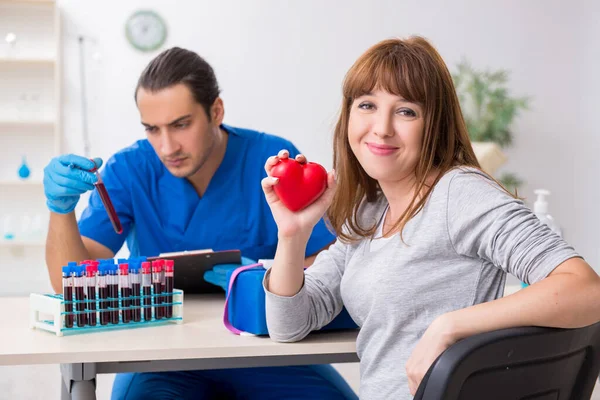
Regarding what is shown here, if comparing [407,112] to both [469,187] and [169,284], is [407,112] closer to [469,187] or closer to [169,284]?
[469,187]

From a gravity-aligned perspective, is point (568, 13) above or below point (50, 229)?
above

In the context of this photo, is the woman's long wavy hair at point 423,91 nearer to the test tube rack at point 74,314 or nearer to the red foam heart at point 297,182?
the red foam heart at point 297,182

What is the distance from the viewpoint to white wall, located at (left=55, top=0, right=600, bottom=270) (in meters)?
4.63

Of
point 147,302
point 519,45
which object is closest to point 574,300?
point 147,302

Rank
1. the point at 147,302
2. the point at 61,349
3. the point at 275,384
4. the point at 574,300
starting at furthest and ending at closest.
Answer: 1. the point at 275,384
2. the point at 147,302
3. the point at 61,349
4. the point at 574,300

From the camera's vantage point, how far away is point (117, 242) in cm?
195

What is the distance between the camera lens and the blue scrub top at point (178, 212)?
1909 mm

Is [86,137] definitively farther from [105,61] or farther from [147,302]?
[147,302]

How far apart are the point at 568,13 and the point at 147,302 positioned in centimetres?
453

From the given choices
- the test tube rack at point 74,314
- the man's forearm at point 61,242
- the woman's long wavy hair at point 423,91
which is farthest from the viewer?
the man's forearm at point 61,242

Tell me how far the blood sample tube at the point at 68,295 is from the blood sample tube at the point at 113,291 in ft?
0.22

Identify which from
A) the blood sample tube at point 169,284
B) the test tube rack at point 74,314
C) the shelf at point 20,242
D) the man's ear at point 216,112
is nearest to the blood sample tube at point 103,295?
the test tube rack at point 74,314

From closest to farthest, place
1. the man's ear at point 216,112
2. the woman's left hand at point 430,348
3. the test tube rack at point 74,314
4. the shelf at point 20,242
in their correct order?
the woman's left hand at point 430,348
the test tube rack at point 74,314
the man's ear at point 216,112
the shelf at point 20,242

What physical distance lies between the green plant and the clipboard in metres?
3.28
